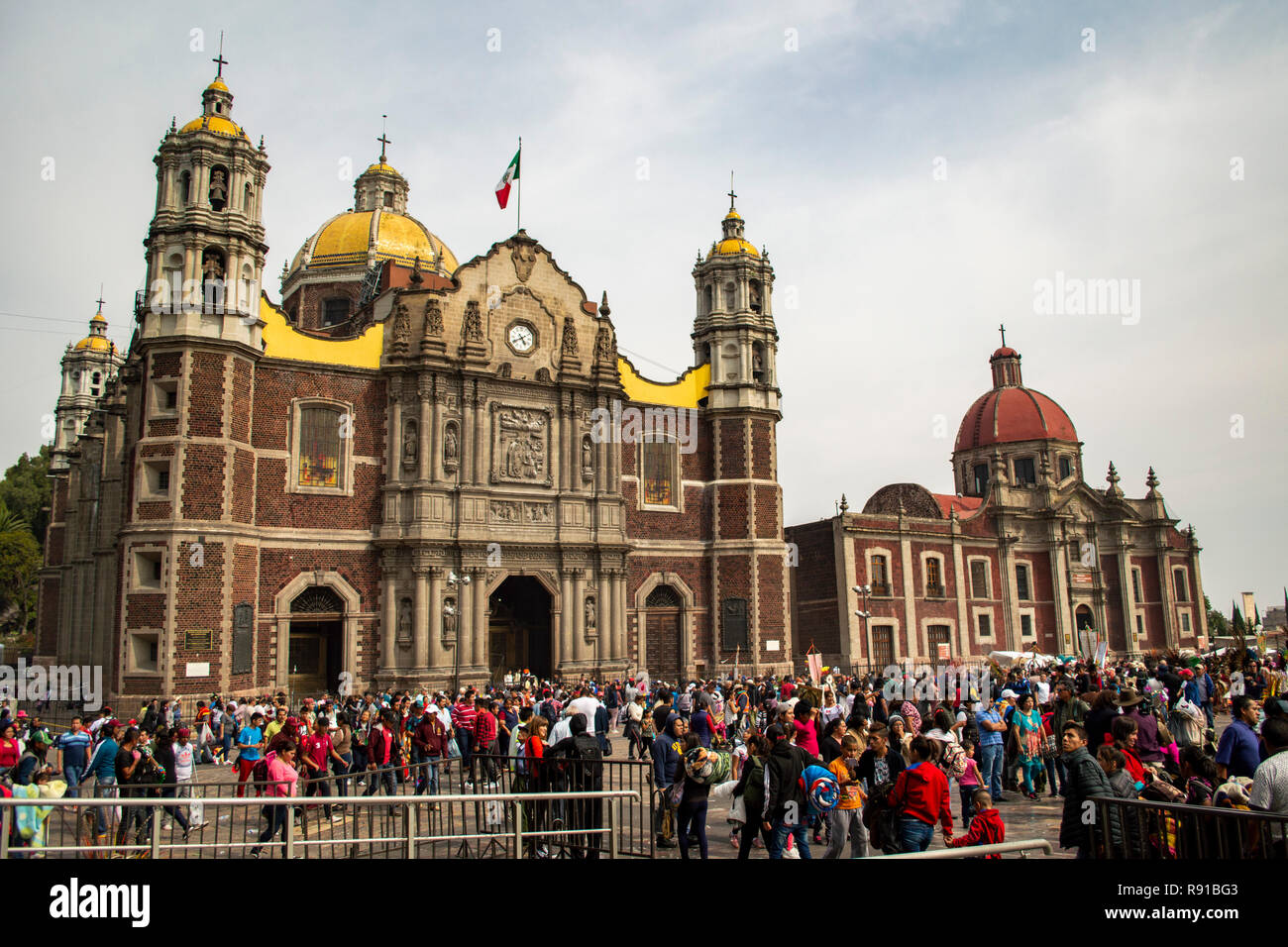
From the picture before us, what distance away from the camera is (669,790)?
35.5ft

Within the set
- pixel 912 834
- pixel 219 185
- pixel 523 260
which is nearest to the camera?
pixel 912 834

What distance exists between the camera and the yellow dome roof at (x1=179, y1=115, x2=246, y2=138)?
1185 inches

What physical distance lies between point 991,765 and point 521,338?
2507cm

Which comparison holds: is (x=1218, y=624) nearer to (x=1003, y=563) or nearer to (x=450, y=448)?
(x=1003, y=563)

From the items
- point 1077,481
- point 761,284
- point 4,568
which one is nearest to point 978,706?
point 761,284

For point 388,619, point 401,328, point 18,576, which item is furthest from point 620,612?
point 18,576

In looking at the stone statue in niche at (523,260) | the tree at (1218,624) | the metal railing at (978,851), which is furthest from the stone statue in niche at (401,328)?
the tree at (1218,624)

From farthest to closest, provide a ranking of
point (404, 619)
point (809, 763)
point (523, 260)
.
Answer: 1. point (523, 260)
2. point (404, 619)
3. point (809, 763)

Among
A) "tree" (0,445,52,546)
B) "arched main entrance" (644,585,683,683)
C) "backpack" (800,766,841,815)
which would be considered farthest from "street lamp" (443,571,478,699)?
"tree" (0,445,52,546)

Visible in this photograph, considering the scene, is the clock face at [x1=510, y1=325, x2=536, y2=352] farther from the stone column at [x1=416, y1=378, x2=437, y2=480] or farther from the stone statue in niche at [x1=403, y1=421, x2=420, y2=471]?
the stone statue in niche at [x1=403, y1=421, x2=420, y2=471]

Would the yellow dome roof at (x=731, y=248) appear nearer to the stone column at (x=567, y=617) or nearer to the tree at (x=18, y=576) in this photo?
the stone column at (x=567, y=617)

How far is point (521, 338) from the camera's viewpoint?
3466 cm

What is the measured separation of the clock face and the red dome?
Result: 3829cm
